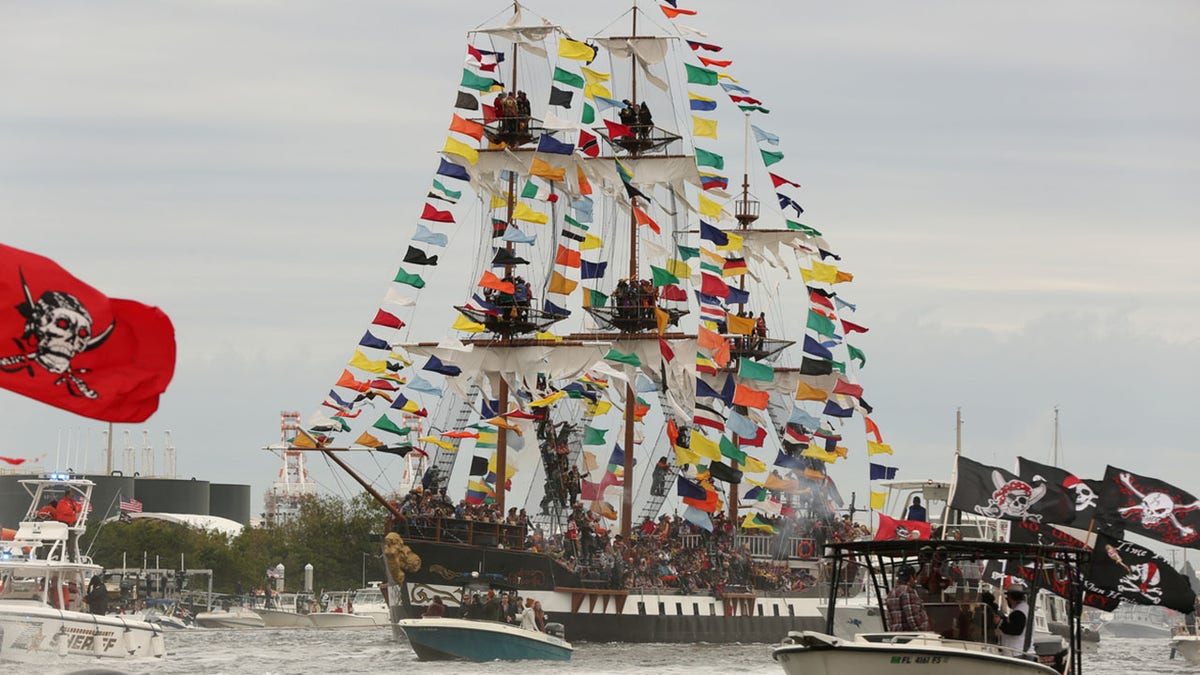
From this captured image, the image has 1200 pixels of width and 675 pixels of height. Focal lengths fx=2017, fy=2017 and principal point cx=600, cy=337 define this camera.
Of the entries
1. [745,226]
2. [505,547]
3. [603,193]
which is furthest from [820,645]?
[745,226]

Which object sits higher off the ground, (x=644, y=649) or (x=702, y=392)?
(x=702, y=392)

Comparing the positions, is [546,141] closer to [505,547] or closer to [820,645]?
[505,547]

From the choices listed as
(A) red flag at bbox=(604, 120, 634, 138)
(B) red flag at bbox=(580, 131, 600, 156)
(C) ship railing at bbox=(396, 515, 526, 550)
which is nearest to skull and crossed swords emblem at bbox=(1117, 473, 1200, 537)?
(C) ship railing at bbox=(396, 515, 526, 550)

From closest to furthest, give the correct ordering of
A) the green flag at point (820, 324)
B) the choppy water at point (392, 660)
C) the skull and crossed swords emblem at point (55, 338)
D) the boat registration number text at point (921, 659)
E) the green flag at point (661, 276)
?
the skull and crossed swords emblem at point (55, 338)
the boat registration number text at point (921, 659)
the choppy water at point (392, 660)
the green flag at point (661, 276)
the green flag at point (820, 324)

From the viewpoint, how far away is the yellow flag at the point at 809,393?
86.9 m

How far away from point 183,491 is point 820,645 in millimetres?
146954

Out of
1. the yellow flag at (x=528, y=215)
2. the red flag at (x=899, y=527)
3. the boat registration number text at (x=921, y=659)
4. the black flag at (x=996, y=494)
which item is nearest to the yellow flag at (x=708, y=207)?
the yellow flag at (x=528, y=215)

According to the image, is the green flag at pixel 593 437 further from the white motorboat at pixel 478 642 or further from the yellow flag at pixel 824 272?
the white motorboat at pixel 478 642

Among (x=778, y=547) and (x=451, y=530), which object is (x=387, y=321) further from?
(x=778, y=547)

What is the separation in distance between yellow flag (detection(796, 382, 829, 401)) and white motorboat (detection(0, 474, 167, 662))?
3669cm

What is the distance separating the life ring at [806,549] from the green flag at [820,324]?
32.8ft

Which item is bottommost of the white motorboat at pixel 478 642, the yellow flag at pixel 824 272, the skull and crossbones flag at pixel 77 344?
the white motorboat at pixel 478 642

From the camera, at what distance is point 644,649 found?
73312mm

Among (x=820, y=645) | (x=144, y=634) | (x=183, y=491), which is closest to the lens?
(x=820, y=645)
